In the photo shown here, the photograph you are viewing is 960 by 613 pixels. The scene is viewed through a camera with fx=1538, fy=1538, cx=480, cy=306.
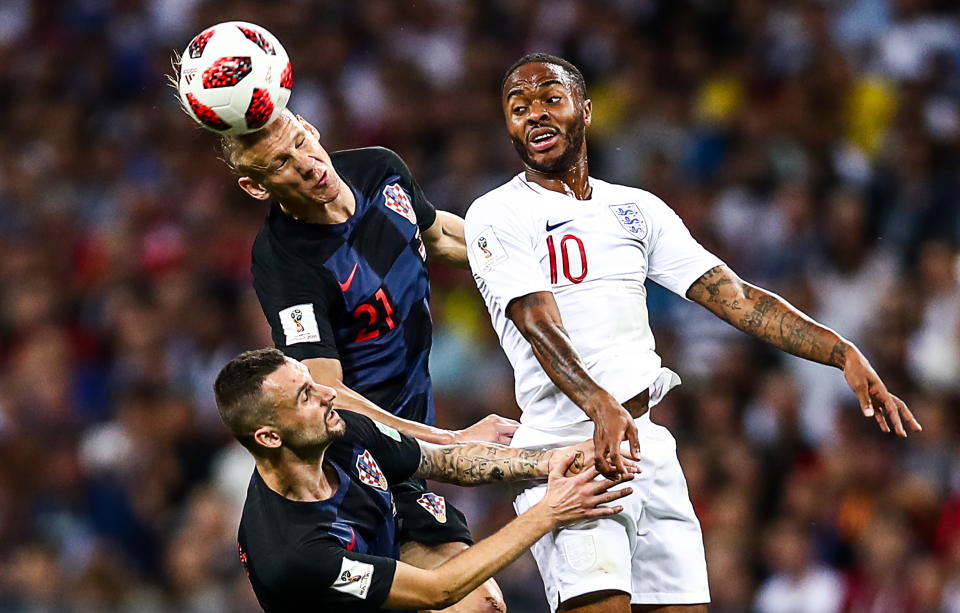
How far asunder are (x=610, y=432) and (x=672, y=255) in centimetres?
105

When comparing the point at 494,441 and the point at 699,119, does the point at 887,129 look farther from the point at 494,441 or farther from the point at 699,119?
the point at 494,441

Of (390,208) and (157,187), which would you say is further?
(157,187)

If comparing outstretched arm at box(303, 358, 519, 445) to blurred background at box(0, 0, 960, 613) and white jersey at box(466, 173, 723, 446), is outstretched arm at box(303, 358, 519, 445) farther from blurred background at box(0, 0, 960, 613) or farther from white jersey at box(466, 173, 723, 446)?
blurred background at box(0, 0, 960, 613)

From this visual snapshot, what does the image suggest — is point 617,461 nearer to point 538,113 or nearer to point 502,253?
point 502,253

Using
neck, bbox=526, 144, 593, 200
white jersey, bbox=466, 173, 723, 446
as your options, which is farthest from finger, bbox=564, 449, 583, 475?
neck, bbox=526, 144, 593, 200

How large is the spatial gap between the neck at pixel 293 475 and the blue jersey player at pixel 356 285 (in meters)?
0.35

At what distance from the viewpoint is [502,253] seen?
17.3 feet

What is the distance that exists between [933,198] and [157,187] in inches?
264

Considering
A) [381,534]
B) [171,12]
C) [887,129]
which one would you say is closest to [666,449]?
[381,534]

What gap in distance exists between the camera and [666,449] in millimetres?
5453

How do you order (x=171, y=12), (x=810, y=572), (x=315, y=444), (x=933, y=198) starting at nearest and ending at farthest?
(x=315, y=444), (x=810, y=572), (x=933, y=198), (x=171, y=12)

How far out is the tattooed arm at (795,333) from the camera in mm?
5207

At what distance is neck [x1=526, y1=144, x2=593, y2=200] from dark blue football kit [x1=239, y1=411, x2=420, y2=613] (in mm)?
1070

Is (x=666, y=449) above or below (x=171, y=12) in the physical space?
below
